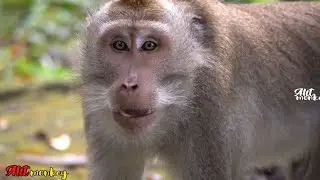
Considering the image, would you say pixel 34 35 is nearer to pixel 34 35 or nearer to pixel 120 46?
pixel 34 35

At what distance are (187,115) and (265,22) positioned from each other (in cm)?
114

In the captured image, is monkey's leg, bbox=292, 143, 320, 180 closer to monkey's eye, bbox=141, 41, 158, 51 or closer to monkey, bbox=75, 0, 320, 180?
monkey, bbox=75, 0, 320, 180

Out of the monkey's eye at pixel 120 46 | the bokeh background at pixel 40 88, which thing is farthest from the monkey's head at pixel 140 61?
the bokeh background at pixel 40 88

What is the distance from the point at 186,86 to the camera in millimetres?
3824

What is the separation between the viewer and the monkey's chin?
352 cm

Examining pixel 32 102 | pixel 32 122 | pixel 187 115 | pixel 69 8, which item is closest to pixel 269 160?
pixel 187 115

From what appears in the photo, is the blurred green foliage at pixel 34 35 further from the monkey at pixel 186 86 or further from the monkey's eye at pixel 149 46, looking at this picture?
the monkey's eye at pixel 149 46

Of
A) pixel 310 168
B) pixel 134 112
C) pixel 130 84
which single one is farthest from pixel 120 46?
pixel 310 168
